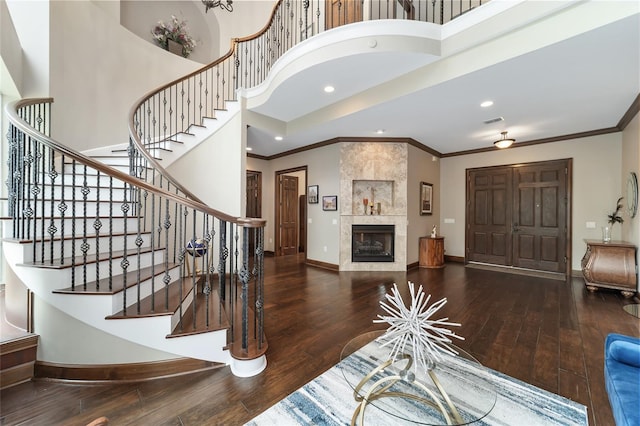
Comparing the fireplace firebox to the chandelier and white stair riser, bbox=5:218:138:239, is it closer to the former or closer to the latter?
white stair riser, bbox=5:218:138:239

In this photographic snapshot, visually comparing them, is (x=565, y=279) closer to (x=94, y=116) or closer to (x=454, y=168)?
(x=454, y=168)

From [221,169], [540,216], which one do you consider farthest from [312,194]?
[540,216]

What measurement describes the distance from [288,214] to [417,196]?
350 cm

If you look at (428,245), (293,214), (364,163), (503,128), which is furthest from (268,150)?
(503,128)

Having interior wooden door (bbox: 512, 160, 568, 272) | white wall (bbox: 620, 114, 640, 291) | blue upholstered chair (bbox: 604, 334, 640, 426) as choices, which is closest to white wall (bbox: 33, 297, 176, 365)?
blue upholstered chair (bbox: 604, 334, 640, 426)

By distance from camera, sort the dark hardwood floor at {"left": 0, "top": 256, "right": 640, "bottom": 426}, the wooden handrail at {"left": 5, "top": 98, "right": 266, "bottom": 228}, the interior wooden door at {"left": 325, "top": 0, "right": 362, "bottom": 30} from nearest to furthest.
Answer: the dark hardwood floor at {"left": 0, "top": 256, "right": 640, "bottom": 426} < the wooden handrail at {"left": 5, "top": 98, "right": 266, "bottom": 228} < the interior wooden door at {"left": 325, "top": 0, "right": 362, "bottom": 30}

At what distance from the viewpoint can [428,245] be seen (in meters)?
5.77

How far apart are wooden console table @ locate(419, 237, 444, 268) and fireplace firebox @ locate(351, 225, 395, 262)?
0.92 meters

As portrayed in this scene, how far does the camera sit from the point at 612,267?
3.82 meters

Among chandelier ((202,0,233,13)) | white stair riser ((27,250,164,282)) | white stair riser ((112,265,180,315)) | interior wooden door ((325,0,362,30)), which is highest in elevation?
chandelier ((202,0,233,13))

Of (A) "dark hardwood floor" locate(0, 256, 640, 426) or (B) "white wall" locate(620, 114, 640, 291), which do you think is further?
(B) "white wall" locate(620, 114, 640, 291)

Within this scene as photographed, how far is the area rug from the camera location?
1500 mm

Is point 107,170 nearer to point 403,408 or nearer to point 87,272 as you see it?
point 87,272

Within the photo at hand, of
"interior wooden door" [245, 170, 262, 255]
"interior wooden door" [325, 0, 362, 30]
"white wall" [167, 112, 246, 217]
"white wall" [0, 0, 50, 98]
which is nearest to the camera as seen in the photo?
"white wall" [0, 0, 50, 98]
